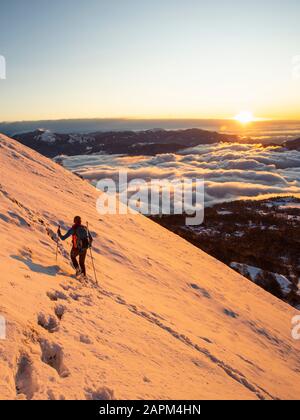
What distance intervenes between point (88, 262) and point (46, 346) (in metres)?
6.54

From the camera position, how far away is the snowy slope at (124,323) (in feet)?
22.2

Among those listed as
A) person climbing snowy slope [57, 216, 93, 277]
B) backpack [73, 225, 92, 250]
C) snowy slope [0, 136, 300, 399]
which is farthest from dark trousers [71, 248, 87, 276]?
snowy slope [0, 136, 300, 399]

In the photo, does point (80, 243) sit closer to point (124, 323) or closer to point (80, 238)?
point (80, 238)

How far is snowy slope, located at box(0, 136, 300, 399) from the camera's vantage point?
22.2 feet

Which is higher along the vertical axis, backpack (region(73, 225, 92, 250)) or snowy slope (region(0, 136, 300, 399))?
backpack (region(73, 225, 92, 250))

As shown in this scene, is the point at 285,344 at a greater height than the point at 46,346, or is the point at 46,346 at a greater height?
the point at 46,346

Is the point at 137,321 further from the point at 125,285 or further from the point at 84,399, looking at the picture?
the point at 84,399

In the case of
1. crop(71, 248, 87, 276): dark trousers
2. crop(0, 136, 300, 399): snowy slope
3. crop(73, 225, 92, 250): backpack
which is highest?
crop(73, 225, 92, 250): backpack

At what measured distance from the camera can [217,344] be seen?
1183 centimetres

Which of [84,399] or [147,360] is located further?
[147,360]

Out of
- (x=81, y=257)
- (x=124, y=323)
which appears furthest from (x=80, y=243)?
(x=124, y=323)

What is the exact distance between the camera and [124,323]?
9.60 metres

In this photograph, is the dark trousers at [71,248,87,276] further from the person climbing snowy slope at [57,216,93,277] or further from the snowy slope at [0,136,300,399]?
the snowy slope at [0,136,300,399]
